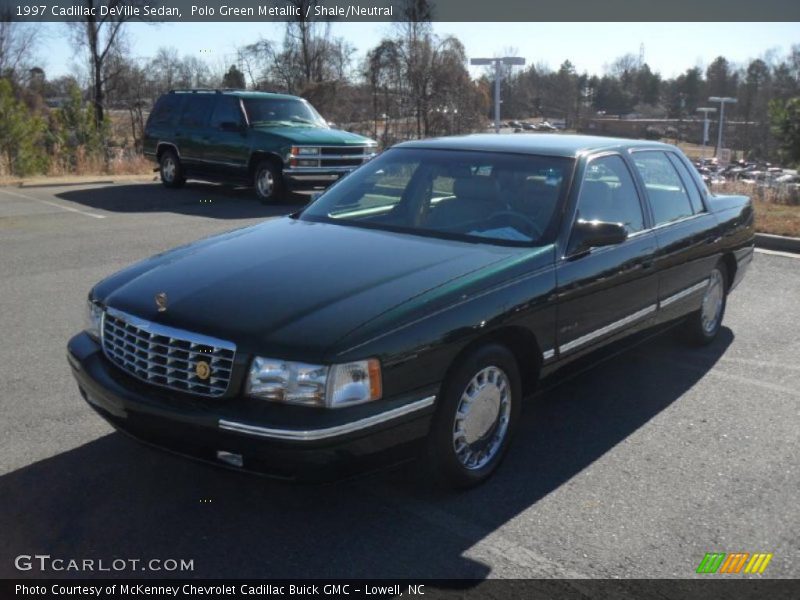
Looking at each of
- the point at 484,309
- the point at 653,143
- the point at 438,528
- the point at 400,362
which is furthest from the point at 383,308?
the point at 653,143

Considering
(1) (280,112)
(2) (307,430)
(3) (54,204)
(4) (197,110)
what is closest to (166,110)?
(4) (197,110)

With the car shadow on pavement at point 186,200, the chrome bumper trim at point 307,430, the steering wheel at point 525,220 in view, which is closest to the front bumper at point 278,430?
the chrome bumper trim at point 307,430

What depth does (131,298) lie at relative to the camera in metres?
4.00

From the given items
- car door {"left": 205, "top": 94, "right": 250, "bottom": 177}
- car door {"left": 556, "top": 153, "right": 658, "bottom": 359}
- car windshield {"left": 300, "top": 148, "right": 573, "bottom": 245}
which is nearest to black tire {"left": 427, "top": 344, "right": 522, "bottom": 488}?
car door {"left": 556, "top": 153, "right": 658, "bottom": 359}

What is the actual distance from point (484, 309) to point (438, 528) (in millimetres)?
1010

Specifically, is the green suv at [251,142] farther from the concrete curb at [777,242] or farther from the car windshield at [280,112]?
the concrete curb at [777,242]

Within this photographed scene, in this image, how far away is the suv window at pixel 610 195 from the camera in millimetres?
4949

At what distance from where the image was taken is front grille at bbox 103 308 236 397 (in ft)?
11.6

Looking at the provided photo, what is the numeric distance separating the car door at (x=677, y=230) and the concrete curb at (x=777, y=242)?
493 cm

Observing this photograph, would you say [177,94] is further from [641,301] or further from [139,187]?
[641,301]

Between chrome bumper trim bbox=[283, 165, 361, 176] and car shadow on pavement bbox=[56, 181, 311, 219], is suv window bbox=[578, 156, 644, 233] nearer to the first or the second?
car shadow on pavement bbox=[56, 181, 311, 219]

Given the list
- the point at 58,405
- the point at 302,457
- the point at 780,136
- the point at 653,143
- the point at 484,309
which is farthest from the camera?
the point at 780,136

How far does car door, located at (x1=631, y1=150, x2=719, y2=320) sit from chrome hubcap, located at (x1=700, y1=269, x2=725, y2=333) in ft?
0.76

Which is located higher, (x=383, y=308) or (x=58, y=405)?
(x=383, y=308)
